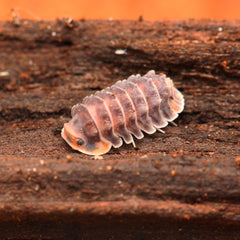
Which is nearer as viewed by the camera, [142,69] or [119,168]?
[119,168]

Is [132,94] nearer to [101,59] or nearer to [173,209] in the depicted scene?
[101,59]

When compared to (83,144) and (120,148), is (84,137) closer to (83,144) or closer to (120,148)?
(83,144)

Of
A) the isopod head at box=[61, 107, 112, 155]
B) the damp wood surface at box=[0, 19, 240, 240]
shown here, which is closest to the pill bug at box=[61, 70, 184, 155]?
the isopod head at box=[61, 107, 112, 155]

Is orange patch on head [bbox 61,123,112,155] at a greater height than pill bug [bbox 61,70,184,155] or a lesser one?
lesser

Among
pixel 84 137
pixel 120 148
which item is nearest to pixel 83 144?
pixel 84 137

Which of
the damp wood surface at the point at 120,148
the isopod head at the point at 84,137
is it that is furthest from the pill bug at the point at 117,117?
the damp wood surface at the point at 120,148

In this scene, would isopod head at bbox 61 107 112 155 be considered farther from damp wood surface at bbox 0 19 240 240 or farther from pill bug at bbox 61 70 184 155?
damp wood surface at bbox 0 19 240 240

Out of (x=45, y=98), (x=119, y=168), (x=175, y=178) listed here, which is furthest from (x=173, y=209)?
(x=45, y=98)

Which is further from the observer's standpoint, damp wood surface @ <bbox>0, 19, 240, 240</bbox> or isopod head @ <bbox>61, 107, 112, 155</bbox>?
isopod head @ <bbox>61, 107, 112, 155</bbox>
